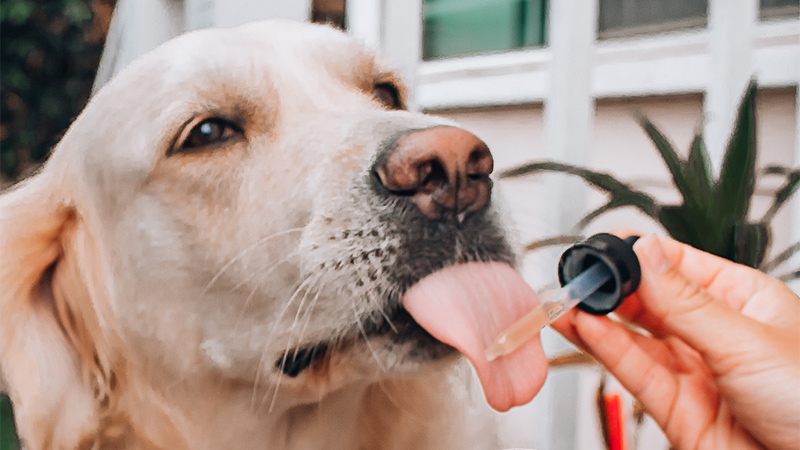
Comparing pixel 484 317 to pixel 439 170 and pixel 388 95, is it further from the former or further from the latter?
pixel 388 95

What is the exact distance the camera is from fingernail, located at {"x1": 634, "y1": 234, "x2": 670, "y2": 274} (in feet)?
2.34

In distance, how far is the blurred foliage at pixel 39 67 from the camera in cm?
176

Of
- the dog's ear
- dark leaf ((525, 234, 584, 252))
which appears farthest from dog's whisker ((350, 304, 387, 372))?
dark leaf ((525, 234, 584, 252))

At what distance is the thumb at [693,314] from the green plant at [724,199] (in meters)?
0.54

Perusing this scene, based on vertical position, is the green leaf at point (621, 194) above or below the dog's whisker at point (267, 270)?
above

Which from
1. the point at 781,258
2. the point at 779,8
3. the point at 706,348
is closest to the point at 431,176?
the point at 706,348

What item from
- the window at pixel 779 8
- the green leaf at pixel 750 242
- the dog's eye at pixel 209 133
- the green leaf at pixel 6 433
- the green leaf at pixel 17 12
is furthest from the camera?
the green leaf at pixel 17 12

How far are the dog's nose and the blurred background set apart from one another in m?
0.90

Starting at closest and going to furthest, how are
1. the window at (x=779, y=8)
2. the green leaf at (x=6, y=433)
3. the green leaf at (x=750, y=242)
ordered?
the green leaf at (x=750, y=242) → the green leaf at (x=6, y=433) → the window at (x=779, y=8)

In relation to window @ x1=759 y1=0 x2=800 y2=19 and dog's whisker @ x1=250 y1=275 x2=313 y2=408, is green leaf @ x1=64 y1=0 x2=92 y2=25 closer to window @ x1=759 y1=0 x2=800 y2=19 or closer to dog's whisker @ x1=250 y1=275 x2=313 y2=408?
dog's whisker @ x1=250 y1=275 x2=313 y2=408

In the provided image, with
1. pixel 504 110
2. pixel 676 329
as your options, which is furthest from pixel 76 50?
pixel 676 329

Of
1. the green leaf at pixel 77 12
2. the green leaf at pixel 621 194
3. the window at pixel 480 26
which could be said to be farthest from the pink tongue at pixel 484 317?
the green leaf at pixel 77 12

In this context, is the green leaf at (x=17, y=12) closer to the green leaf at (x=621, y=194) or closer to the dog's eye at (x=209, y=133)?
the dog's eye at (x=209, y=133)

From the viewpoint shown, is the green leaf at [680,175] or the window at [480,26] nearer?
the green leaf at [680,175]
